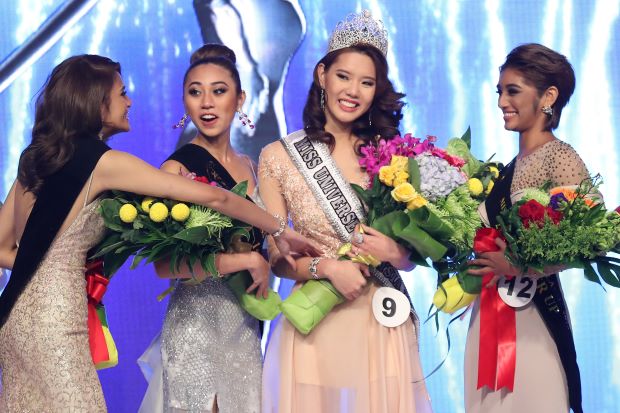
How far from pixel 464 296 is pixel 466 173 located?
1.21ft

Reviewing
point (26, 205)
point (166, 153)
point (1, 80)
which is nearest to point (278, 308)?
point (26, 205)

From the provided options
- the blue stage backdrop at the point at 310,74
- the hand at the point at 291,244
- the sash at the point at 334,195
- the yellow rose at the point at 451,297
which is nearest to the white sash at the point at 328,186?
the sash at the point at 334,195

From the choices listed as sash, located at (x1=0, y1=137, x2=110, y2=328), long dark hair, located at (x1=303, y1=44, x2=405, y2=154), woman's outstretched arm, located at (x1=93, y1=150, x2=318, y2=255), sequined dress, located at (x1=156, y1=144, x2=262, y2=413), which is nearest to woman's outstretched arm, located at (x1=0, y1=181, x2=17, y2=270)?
sash, located at (x1=0, y1=137, x2=110, y2=328)

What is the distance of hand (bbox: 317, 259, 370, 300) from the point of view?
283 cm

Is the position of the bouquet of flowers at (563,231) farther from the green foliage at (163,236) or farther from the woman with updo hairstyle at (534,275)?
the green foliage at (163,236)

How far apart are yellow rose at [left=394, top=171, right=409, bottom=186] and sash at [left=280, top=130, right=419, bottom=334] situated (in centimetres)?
23

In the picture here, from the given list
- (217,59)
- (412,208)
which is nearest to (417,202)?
(412,208)

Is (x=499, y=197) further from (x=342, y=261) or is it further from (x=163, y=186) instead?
(x=163, y=186)

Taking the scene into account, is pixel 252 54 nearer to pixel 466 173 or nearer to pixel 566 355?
pixel 466 173

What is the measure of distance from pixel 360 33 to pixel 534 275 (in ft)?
2.94

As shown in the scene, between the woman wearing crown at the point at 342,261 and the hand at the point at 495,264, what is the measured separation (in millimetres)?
218

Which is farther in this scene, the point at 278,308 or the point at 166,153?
the point at 166,153

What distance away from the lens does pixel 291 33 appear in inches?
167

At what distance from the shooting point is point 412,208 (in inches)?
108
